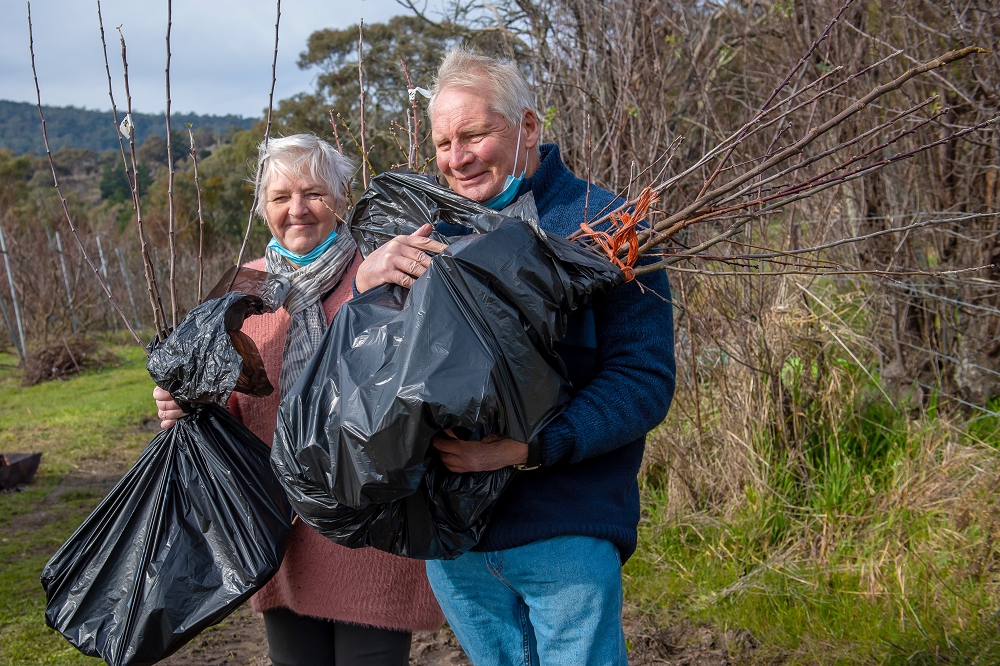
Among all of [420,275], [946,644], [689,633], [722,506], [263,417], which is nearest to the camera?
[420,275]

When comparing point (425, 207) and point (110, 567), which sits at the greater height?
point (425, 207)

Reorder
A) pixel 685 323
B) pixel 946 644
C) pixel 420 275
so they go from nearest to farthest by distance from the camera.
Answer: pixel 420 275
pixel 946 644
pixel 685 323

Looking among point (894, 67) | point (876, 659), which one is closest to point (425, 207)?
point (876, 659)

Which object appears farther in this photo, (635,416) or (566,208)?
(566,208)

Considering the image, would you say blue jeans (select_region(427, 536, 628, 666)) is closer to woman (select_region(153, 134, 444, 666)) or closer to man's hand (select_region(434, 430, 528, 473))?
man's hand (select_region(434, 430, 528, 473))

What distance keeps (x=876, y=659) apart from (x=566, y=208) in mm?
1871

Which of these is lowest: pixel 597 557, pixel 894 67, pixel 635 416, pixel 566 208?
pixel 597 557

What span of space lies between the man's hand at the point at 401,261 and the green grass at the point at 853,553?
2039 millimetres

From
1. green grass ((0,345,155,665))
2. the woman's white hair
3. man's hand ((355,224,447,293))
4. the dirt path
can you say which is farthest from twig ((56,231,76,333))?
man's hand ((355,224,447,293))

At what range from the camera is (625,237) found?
154 centimetres

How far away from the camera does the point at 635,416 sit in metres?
1.52

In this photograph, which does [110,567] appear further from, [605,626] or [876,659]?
[876,659]

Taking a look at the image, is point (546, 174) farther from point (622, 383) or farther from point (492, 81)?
point (622, 383)

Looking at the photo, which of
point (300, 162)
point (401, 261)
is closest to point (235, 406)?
point (300, 162)
